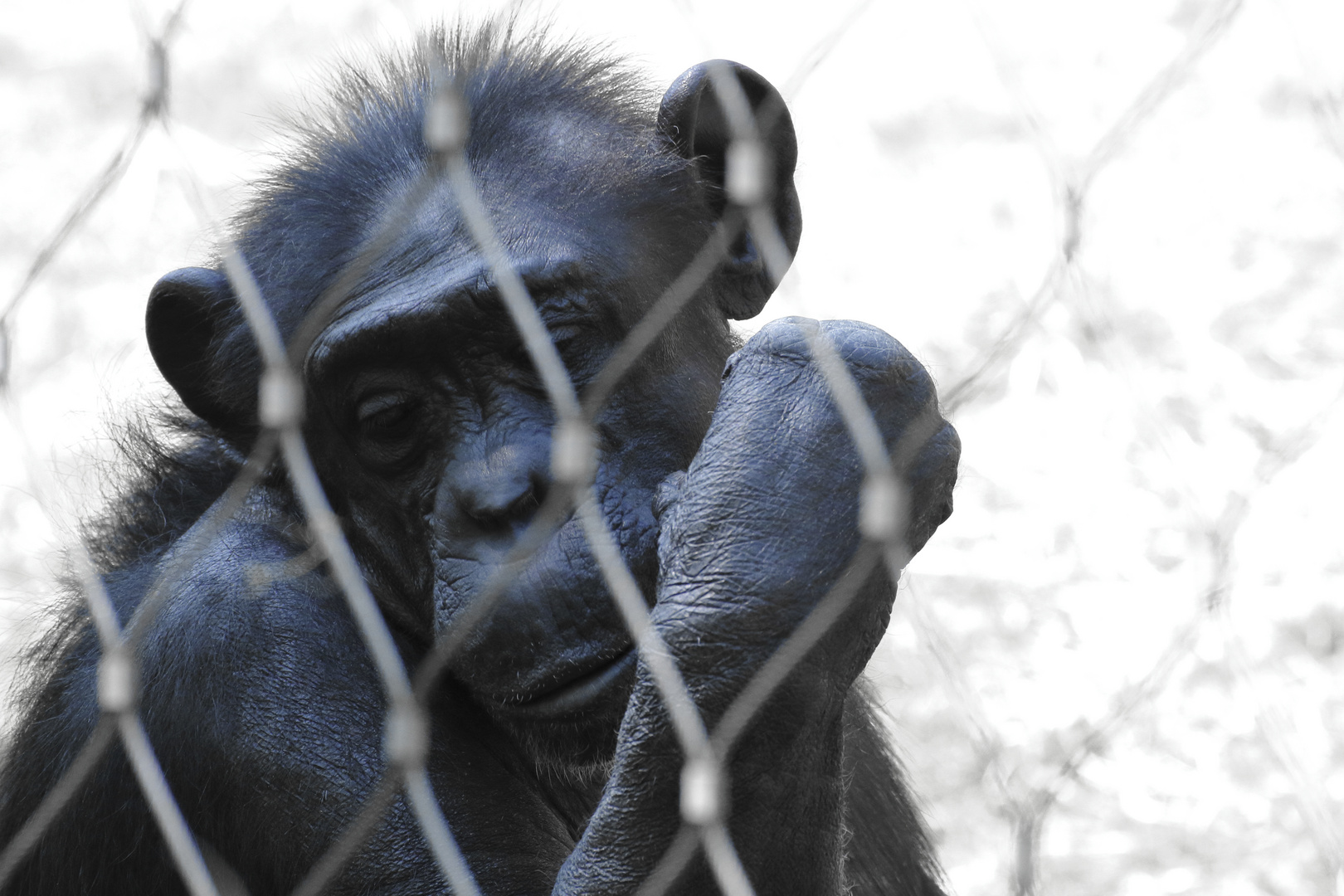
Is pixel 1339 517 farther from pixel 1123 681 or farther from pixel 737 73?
pixel 737 73

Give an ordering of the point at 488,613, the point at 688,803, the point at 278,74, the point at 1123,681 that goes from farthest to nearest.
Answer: the point at 278,74, the point at 1123,681, the point at 488,613, the point at 688,803

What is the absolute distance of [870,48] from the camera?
17.3 ft

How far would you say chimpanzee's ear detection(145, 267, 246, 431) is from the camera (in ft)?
7.20

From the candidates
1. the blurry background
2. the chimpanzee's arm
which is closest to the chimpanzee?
the chimpanzee's arm

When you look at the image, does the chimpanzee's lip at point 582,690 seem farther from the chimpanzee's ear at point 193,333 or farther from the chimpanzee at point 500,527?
the chimpanzee's ear at point 193,333

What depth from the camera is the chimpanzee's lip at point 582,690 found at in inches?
67.9

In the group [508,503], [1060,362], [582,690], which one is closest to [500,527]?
[508,503]

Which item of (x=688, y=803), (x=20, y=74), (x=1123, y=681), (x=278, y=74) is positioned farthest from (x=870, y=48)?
(x=688, y=803)

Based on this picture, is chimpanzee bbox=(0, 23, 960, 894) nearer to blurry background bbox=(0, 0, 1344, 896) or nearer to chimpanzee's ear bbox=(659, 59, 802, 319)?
chimpanzee's ear bbox=(659, 59, 802, 319)

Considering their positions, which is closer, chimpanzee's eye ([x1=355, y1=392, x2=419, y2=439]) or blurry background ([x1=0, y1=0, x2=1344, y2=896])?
chimpanzee's eye ([x1=355, y1=392, x2=419, y2=439])

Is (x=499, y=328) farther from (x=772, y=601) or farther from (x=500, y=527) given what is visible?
(x=772, y=601)

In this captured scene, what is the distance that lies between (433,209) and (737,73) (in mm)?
411

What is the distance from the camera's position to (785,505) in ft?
4.61

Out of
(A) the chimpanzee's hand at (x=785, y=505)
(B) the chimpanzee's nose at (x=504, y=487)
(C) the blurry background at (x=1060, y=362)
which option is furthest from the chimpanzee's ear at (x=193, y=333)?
(A) the chimpanzee's hand at (x=785, y=505)
